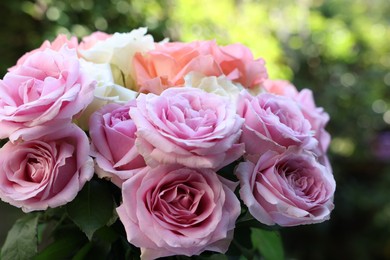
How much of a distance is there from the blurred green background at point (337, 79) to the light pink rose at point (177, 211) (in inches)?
39.7

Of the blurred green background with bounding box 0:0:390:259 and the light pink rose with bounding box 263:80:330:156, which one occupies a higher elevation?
the light pink rose with bounding box 263:80:330:156

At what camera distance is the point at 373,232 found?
2152 mm

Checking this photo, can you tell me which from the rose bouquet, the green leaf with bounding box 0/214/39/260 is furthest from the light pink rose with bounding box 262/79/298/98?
the green leaf with bounding box 0/214/39/260

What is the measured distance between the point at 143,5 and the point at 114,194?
926 millimetres

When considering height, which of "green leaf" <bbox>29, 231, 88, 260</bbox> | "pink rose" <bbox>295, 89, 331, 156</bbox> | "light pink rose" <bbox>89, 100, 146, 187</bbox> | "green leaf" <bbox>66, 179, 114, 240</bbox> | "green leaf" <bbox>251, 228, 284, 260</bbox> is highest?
"light pink rose" <bbox>89, 100, 146, 187</bbox>

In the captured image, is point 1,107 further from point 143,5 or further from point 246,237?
point 143,5

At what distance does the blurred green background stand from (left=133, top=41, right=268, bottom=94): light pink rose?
33.3 inches

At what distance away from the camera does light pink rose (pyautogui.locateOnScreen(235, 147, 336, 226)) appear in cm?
47

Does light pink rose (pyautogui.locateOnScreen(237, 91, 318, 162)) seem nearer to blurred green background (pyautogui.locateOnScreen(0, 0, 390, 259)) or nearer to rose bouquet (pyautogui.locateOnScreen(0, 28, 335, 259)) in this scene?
rose bouquet (pyautogui.locateOnScreen(0, 28, 335, 259))

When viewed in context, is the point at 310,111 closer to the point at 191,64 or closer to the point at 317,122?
the point at 317,122

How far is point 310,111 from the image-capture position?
0.60m

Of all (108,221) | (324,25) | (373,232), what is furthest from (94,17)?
(373,232)

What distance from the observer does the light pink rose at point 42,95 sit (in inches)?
17.5

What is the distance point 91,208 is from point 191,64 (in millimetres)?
180
